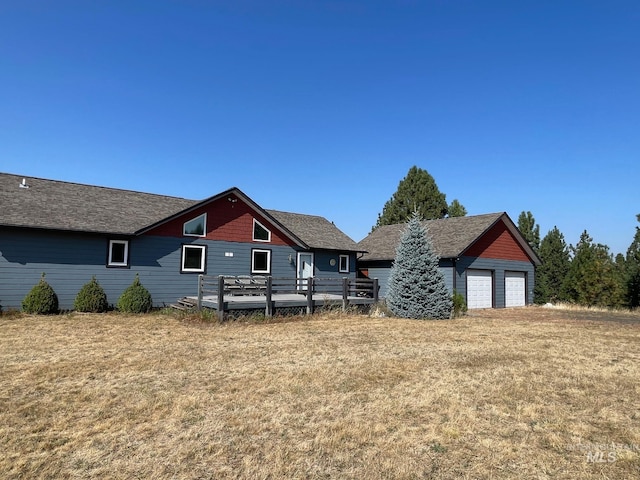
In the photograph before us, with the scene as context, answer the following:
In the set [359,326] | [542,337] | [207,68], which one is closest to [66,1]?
[207,68]

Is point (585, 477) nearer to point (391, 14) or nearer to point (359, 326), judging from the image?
point (359, 326)

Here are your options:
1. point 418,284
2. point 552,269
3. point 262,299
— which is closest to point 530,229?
point 552,269

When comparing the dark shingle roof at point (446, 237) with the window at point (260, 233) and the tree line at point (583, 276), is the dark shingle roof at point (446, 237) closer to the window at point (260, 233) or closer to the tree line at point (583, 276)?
the tree line at point (583, 276)

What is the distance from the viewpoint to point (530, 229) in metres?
31.0

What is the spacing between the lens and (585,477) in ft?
11.7

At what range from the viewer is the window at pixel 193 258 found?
18031 millimetres

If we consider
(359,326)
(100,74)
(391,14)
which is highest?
(391,14)

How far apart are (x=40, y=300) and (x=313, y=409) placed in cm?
1327

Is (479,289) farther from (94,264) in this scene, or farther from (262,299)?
(94,264)

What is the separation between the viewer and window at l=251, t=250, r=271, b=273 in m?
20.1

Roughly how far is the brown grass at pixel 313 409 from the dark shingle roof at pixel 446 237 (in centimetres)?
1302

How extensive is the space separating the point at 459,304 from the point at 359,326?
22.9 ft

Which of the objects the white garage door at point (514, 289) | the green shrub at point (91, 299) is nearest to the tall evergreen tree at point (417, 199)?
the white garage door at point (514, 289)

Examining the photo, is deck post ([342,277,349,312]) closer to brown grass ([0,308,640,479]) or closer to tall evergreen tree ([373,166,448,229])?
brown grass ([0,308,640,479])
